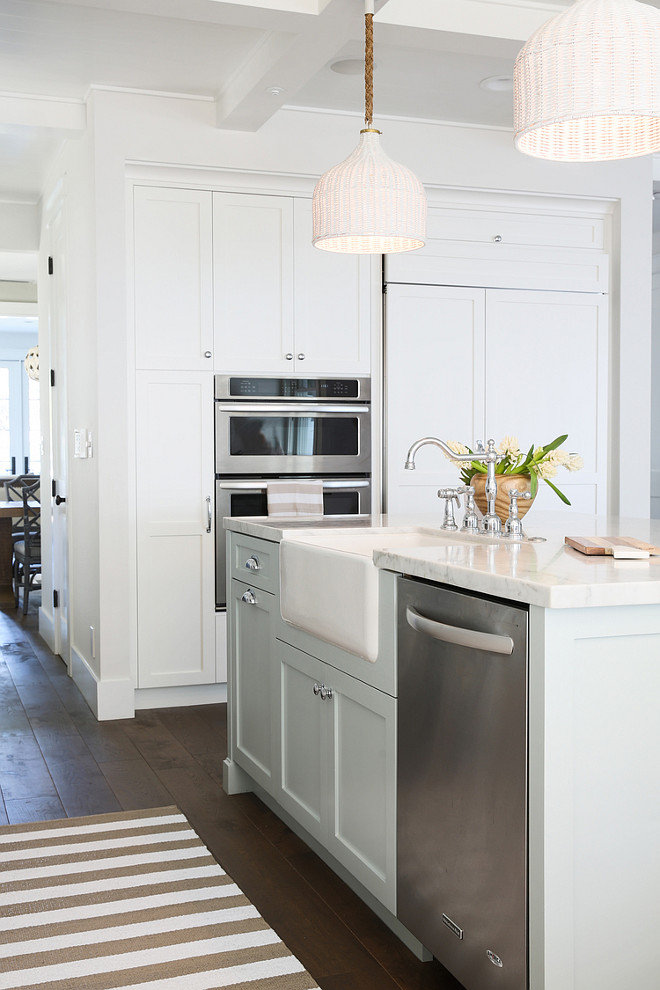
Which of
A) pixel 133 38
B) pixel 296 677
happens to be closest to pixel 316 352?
pixel 133 38

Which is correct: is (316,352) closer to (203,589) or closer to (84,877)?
(203,589)

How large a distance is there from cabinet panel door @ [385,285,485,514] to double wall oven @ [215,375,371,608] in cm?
15

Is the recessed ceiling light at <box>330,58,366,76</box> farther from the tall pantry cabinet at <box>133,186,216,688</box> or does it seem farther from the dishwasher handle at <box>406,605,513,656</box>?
the dishwasher handle at <box>406,605,513,656</box>

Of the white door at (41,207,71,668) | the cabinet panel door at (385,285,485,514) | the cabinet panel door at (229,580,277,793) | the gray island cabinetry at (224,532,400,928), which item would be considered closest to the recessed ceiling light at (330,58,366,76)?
the cabinet panel door at (385,285,485,514)

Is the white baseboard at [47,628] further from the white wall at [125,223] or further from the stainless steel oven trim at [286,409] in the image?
the stainless steel oven trim at [286,409]

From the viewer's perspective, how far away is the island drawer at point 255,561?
281 cm

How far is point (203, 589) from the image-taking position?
14.4 feet

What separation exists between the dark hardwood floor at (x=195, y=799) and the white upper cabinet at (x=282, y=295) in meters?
1.62

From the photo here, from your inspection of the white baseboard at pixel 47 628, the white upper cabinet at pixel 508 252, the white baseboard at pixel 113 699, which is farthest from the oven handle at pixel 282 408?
the white baseboard at pixel 47 628

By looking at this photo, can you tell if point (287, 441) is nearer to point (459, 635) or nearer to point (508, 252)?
point (508, 252)

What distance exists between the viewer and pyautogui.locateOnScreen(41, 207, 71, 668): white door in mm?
5160

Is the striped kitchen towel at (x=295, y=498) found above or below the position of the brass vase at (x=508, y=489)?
below

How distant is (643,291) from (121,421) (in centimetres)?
270

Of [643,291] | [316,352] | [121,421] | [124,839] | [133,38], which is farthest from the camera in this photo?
[643,291]
